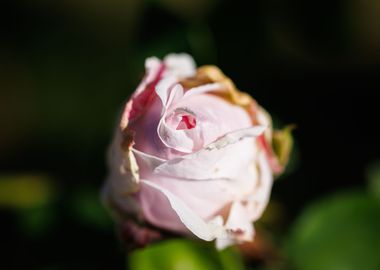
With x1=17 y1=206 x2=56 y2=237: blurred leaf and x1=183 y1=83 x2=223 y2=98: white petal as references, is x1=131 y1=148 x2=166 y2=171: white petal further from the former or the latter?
x1=17 y1=206 x2=56 y2=237: blurred leaf

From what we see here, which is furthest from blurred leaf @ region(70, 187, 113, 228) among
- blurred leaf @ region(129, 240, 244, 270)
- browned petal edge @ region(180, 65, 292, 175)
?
browned petal edge @ region(180, 65, 292, 175)

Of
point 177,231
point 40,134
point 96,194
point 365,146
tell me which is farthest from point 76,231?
point 365,146

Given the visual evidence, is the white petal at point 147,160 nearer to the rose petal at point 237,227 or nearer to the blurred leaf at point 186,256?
the rose petal at point 237,227

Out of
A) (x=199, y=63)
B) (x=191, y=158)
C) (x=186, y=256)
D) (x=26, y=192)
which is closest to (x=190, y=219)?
(x=191, y=158)

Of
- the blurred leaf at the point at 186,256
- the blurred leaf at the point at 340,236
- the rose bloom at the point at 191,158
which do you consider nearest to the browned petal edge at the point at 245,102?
the rose bloom at the point at 191,158

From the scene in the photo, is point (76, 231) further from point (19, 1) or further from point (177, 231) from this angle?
point (19, 1)

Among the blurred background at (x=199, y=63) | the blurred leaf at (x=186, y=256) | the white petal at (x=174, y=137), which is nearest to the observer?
the white petal at (x=174, y=137)

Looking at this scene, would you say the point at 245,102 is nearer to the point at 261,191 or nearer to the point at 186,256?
the point at 261,191
